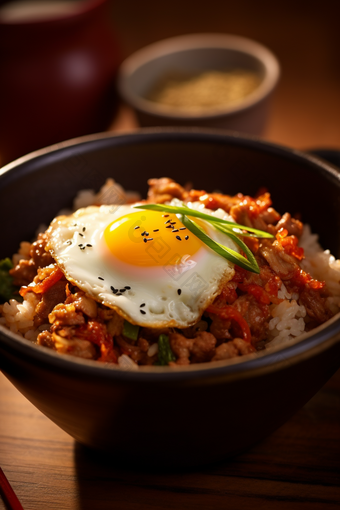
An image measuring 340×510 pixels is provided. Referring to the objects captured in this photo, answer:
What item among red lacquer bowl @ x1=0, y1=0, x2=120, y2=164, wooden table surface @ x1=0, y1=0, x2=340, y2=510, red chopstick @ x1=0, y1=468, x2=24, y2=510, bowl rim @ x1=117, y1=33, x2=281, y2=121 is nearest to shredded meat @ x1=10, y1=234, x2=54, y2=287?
wooden table surface @ x1=0, y1=0, x2=340, y2=510

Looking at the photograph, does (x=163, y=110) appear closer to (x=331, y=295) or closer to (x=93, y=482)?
(x=331, y=295)

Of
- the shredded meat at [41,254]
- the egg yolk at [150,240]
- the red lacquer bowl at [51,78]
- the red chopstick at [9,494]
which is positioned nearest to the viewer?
the red chopstick at [9,494]

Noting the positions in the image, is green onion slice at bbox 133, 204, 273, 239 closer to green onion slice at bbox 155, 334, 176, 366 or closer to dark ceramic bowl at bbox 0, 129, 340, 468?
dark ceramic bowl at bbox 0, 129, 340, 468

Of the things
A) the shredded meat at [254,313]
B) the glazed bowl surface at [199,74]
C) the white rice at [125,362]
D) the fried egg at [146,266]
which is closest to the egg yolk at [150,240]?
the fried egg at [146,266]

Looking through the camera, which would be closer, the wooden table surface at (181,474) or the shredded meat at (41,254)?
the wooden table surface at (181,474)

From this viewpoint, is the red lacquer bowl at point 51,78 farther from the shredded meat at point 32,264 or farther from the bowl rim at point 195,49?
the shredded meat at point 32,264

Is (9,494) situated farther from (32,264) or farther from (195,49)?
(195,49)
